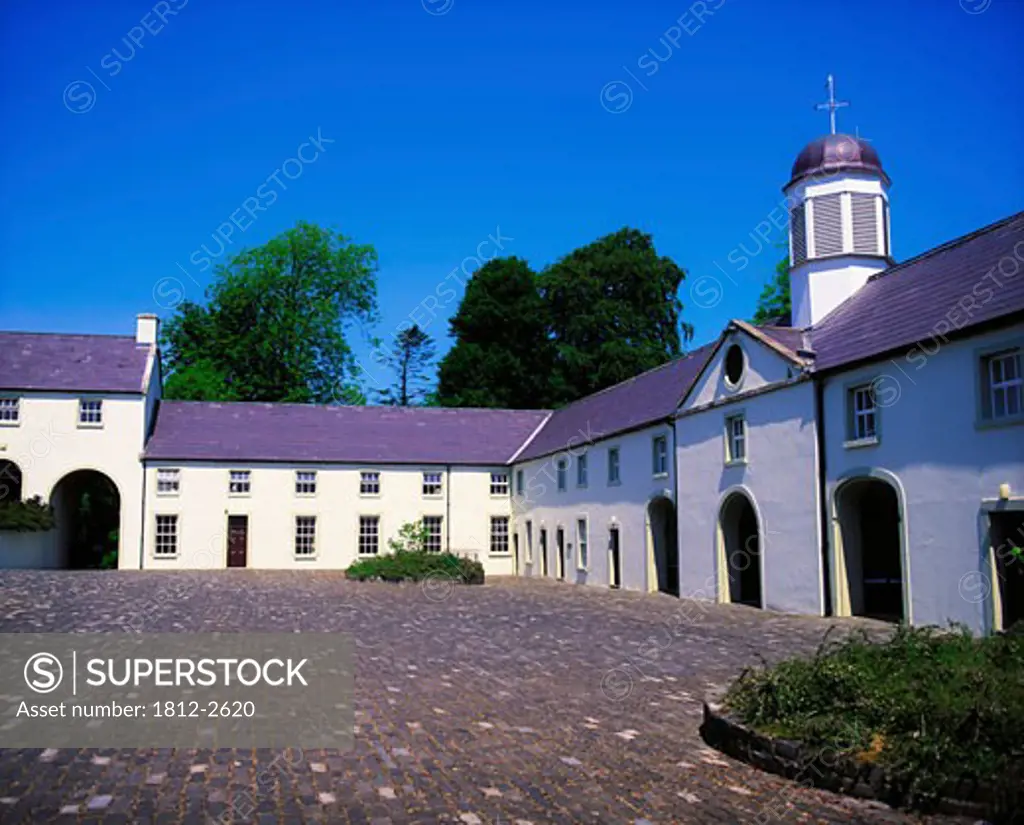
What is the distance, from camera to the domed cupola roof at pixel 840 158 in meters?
23.9

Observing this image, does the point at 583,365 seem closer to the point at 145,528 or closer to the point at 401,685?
the point at 145,528

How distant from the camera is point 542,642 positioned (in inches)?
604

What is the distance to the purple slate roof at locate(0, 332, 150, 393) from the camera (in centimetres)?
4022

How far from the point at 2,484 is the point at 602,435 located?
26.1m

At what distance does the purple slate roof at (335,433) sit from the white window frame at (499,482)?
2.10 feet

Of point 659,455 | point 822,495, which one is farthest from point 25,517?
point 822,495

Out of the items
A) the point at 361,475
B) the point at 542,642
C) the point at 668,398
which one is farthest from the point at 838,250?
the point at 361,475

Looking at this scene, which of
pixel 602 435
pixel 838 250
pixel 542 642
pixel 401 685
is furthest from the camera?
pixel 602 435

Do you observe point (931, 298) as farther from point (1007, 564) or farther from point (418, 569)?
point (418, 569)

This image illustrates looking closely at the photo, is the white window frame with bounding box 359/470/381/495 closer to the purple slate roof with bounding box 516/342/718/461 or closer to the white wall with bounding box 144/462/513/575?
the white wall with bounding box 144/462/513/575

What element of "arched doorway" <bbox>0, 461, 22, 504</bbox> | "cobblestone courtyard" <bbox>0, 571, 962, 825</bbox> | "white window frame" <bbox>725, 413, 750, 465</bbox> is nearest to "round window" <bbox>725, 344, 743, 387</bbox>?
"white window frame" <bbox>725, 413, 750, 465</bbox>

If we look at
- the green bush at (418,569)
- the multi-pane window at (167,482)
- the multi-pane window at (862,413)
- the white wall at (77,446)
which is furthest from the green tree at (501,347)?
the multi-pane window at (862,413)

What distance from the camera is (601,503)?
1291 inches

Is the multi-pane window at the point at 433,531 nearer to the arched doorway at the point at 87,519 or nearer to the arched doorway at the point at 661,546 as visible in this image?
the arched doorway at the point at 87,519
